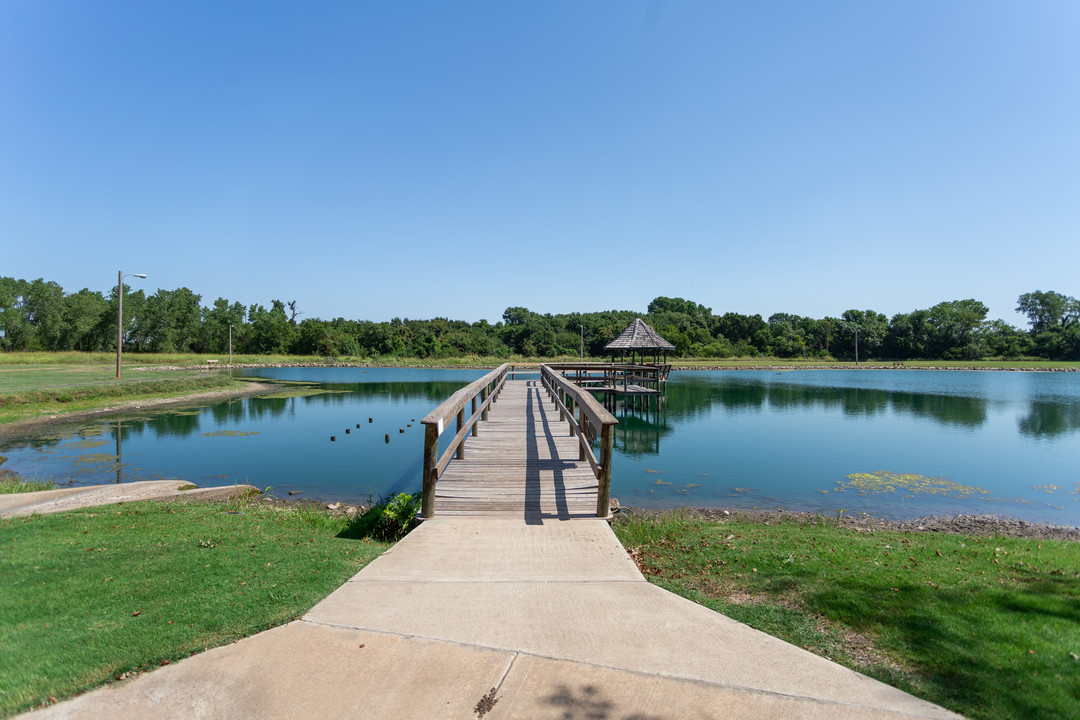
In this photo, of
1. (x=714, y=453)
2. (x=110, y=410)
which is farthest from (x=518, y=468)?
(x=110, y=410)

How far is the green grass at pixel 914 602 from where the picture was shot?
113 inches

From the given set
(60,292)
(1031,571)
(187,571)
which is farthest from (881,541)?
(60,292)

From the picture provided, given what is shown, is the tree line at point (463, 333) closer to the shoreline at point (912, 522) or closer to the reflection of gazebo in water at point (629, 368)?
the reflection of gazebo in water at point (629, 368)

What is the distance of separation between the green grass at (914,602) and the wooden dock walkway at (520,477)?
0.92 metres

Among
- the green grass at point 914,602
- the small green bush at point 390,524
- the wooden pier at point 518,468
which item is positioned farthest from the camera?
the small green bush at point 390,524

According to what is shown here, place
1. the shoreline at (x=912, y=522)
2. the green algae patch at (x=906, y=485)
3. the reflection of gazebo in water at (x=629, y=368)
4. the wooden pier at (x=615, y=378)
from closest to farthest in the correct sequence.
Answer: the shoreline at (x=912, y=522) → the green algae patch at (x=906, y=485) → the wooden pier at (x=615, y=378) → the reflection of gazebo in water at (x=629, y=368)

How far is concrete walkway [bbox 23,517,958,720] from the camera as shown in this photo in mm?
2594

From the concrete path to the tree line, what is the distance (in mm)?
64469

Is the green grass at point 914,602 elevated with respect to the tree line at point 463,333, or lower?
lower

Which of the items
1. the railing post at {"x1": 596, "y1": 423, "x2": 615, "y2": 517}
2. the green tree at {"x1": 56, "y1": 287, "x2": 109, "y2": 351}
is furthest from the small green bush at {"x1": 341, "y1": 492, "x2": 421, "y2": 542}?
the green tree at {"x1": 56, "y1": 287, "x2": 109, "y2": 351}

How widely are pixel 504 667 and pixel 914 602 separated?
313cm

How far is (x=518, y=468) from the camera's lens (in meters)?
8.19

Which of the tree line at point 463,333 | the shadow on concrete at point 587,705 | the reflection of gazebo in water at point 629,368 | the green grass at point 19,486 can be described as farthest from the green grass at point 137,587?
the tree line at point 463,333

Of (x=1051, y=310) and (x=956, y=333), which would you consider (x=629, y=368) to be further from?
(x=1051, y=310)
